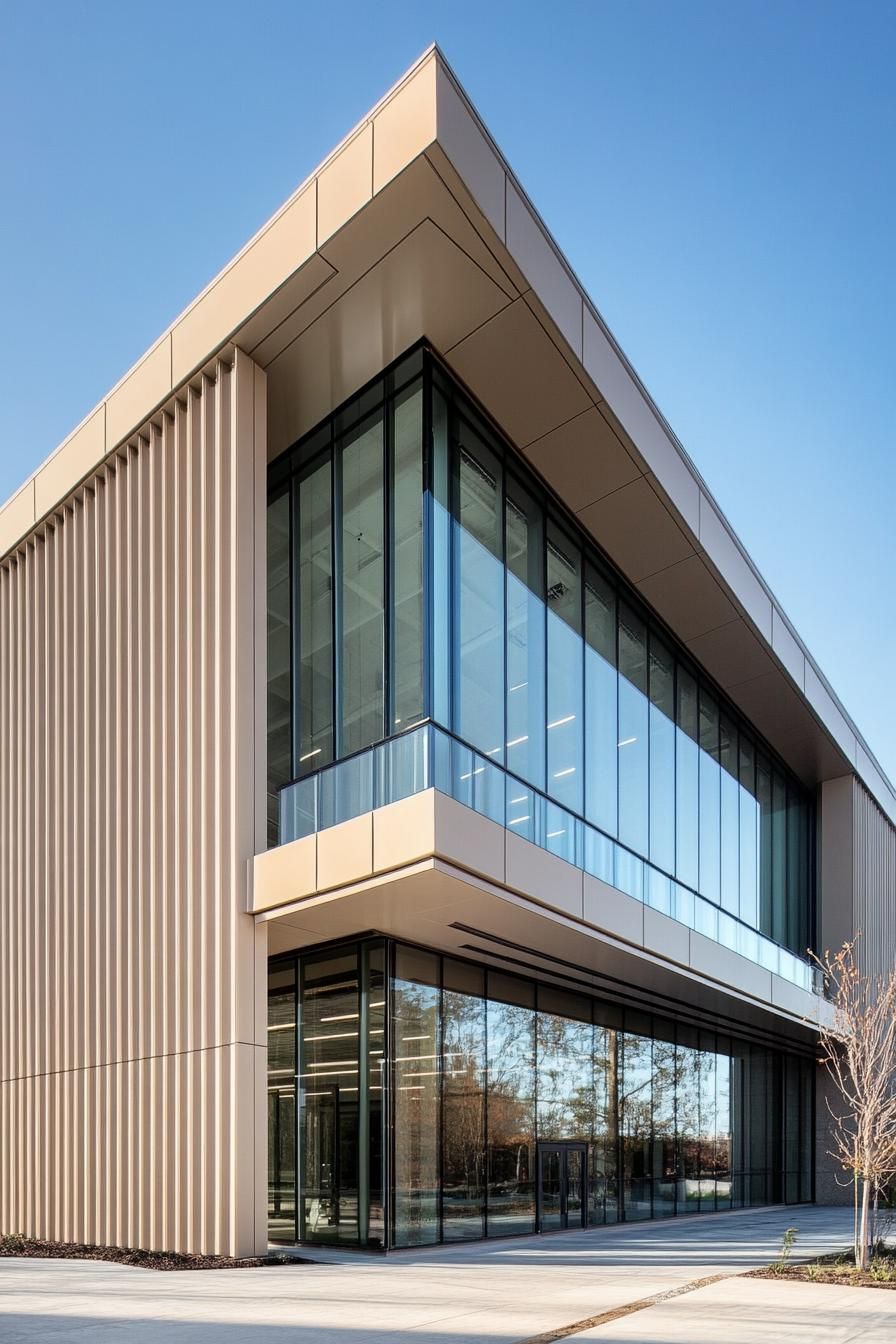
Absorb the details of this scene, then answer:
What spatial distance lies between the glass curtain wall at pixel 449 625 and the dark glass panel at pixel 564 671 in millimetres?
52

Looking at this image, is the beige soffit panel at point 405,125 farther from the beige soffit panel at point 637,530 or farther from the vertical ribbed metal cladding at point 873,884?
the vertical ribbed metal cladding at point 873,884

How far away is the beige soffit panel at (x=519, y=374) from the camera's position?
18.6 meters

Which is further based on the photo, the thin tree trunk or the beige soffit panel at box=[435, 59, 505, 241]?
the thin tree trunk

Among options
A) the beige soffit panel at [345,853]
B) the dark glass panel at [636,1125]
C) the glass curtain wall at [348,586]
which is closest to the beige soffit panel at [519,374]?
the glass curtain wall at [348,586]

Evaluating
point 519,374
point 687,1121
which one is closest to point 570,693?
point 519,374

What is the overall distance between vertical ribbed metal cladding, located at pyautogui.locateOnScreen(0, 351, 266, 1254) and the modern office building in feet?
0.24

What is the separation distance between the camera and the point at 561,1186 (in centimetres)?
2398

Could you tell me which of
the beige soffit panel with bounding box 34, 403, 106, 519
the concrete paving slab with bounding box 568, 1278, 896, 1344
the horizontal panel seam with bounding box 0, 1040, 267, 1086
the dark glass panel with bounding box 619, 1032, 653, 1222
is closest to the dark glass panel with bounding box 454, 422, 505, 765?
the horizontal panel seam with bounding box 0, 1040, 267, 1086

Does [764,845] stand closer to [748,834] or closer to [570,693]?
[748,834]

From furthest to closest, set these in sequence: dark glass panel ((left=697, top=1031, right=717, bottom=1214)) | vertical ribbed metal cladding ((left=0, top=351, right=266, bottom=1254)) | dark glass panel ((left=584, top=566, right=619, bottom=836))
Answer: dark glass panel ((left=697, top=1031, right=717, bottom=1214))
dark glass panel ((left=584, top=566, right=619, bottom=836))
vertical ribbed metal cladding ((left=0, top=351, right=266, bottom=1254))

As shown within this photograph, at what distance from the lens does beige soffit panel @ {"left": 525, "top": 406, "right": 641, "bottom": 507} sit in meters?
20.9

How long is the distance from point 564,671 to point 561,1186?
9.76m

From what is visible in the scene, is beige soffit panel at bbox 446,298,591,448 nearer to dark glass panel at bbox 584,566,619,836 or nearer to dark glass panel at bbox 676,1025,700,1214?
dark glass panel at bbox 584,566,619,836

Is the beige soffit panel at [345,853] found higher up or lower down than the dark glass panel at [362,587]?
lower down
